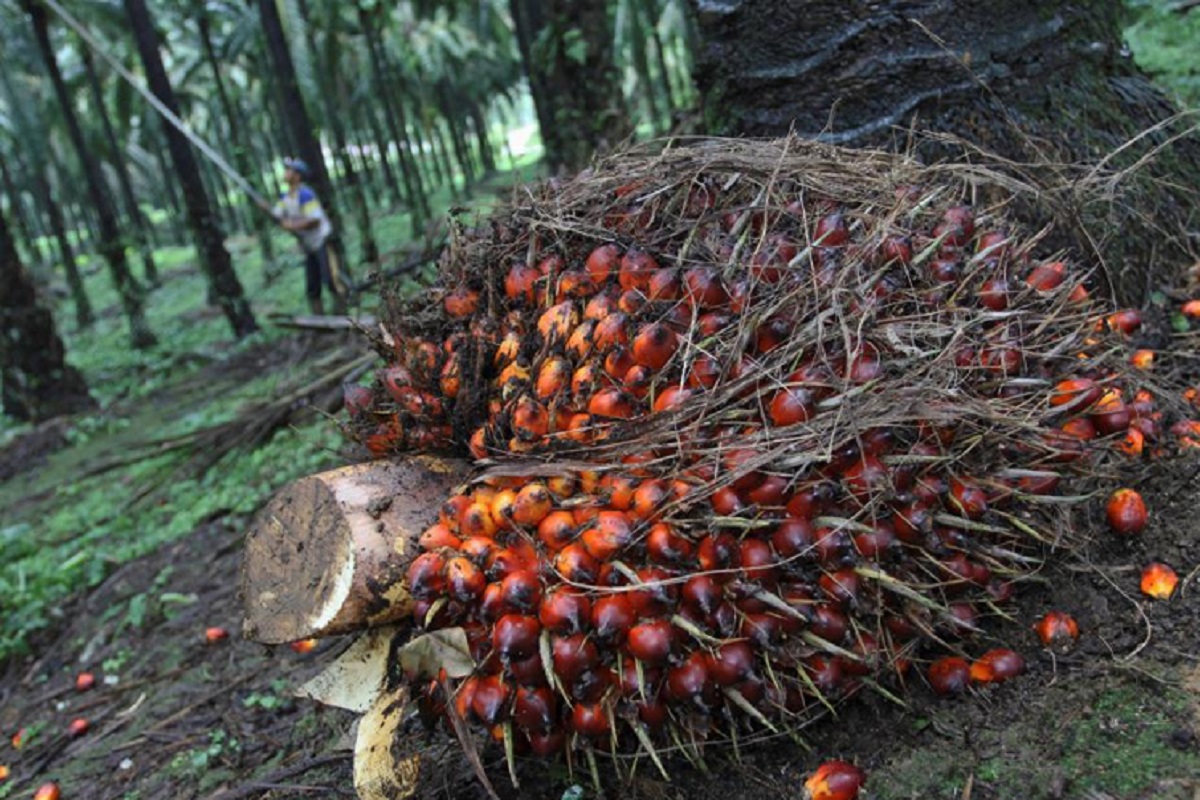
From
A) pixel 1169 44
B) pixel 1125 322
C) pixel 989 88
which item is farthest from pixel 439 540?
pixel 1169 44

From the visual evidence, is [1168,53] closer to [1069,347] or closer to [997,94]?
[997,94]

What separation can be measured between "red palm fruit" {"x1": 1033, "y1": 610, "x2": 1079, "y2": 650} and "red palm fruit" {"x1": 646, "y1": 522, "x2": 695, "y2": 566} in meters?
0.87

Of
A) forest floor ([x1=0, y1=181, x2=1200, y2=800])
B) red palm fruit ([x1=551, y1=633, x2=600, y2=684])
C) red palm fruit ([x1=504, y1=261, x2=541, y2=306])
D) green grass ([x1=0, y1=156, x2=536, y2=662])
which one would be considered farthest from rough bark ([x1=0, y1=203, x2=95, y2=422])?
red palm fruit ([x1=551, y1=633, x2=600, y2=684])

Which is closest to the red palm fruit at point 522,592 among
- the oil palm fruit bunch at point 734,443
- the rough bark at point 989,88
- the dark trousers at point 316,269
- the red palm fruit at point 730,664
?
the oil palm fruit bunch at point 734,443

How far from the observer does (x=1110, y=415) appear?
2.04 meters

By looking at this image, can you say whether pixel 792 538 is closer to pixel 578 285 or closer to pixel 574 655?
pixel 574 655

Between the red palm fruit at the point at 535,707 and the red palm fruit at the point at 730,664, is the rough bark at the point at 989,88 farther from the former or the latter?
the red palm fruit at the point at 535,707

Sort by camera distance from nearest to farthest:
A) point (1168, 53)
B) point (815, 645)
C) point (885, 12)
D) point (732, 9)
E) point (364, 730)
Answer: point (815, 645)
point (364, 730)
point (885, 12)
point (732, 9)
point (1168, 53)

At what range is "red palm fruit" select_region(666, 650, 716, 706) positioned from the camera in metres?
1.64

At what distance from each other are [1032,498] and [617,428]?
0.88 m

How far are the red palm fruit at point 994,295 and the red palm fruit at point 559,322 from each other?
0.93 metres

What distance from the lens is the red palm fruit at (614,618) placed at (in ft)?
5.36

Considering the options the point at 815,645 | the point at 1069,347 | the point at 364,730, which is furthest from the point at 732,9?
Result: the point at 364,730

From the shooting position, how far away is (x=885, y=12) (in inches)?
119
